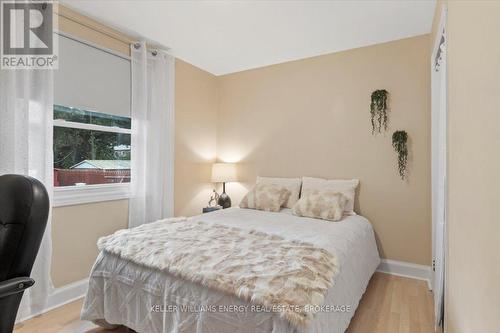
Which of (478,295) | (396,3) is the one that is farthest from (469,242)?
(396,3)

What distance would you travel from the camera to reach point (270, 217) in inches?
113

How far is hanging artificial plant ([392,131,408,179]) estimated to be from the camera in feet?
9.41

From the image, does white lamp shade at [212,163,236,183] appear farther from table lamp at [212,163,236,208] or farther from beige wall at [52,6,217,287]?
beige wall at [52,6,217,287]

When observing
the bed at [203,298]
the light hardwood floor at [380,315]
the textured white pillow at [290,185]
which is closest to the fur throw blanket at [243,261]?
the bed at [203,298]

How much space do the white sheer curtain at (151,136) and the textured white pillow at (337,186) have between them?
5.55ft

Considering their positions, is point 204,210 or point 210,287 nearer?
point 210,287

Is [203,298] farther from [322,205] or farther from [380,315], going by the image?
[322,205]

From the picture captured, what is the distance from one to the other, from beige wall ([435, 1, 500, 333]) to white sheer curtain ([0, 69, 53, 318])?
9.16ft

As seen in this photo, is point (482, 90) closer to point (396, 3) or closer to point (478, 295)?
point (478, 295)

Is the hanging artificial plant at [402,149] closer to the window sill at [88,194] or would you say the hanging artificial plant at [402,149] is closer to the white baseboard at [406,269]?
the white baseboard at [406,269]

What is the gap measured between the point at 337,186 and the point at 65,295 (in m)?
2.90

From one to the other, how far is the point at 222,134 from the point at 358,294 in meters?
2.93

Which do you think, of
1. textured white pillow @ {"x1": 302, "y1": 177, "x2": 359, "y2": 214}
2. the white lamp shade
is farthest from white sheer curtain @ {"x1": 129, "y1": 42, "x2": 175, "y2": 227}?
textured white pillow @ {"x1": 302, "y1": 177, "x2": 359, "y2": 214}

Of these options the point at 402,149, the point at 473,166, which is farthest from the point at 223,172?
the point at 473,166
